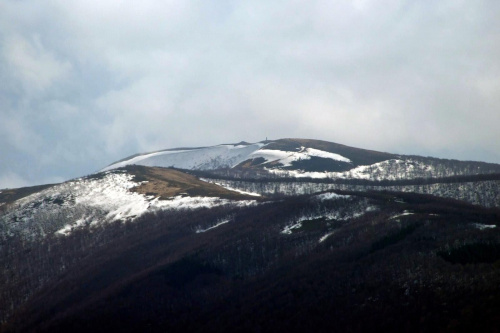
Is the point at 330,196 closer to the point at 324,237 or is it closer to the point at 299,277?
the point at 324,237

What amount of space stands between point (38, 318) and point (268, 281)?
7614cm

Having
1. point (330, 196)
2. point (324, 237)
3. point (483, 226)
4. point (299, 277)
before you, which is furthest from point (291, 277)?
point (330, 196)

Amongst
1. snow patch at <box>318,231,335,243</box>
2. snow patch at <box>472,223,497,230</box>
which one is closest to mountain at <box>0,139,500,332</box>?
snow patch at <box>472,223,497,230</box>

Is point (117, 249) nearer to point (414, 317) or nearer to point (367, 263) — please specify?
point (367, 263)

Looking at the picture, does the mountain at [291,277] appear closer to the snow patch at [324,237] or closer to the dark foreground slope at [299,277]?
the dark foreground slope at [299,277]

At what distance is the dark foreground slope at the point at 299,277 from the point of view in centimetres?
9531

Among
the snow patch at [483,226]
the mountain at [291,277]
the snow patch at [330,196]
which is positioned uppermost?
the snow patch at [330,196]

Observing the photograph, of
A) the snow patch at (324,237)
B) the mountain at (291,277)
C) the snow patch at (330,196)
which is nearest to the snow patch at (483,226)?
the mountain at (291,277)

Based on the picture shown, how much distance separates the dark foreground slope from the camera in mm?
95312

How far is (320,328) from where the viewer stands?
3903 inches

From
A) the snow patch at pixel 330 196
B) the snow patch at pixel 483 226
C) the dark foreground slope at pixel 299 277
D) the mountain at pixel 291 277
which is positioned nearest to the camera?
the dark foreground slope at pixel 299 277

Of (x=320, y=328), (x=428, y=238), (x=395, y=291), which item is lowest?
(x=320, y=328)

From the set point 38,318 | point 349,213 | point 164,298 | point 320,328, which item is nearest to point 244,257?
point 164,298

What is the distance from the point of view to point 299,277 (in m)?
125
